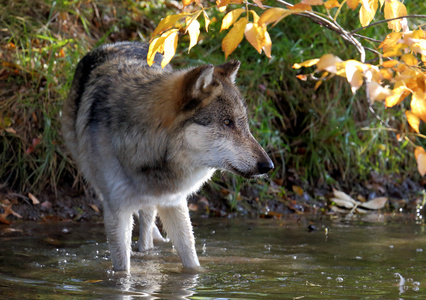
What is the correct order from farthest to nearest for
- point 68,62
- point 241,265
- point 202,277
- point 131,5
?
point 131,5, point 68,62, point 241,265, point 202,277

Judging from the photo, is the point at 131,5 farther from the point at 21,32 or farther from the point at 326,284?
the point at 326,284

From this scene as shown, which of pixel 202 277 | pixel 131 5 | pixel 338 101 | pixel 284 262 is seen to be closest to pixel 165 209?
pixel 202 277

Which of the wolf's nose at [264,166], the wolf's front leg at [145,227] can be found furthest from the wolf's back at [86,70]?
the wolf's nose at [264,166]

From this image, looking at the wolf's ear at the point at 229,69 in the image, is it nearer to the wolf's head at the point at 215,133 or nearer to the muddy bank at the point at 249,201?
the wolf's head at the point at 215,133

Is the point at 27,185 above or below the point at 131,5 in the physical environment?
below

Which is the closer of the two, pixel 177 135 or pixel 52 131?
pixel 177 135

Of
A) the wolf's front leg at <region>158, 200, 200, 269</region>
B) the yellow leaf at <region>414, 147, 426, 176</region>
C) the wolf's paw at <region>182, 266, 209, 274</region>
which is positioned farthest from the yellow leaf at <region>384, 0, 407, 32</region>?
the wolf's paw at <region>182, 266, 209, 274</region>

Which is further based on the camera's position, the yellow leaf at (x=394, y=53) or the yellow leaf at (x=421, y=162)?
the yellow leaf at (x=394, y=53)

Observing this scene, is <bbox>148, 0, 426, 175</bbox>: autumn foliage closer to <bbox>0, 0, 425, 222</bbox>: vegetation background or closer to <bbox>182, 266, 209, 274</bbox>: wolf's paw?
<bbox>182, 266, 209, 274</bbox>: wolf's paw

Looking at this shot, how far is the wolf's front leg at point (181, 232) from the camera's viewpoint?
177 inches

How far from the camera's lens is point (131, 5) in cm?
820

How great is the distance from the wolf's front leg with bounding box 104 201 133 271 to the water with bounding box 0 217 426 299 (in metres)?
0.10

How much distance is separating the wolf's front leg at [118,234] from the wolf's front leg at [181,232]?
40 cm

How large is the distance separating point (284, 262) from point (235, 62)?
63.5 inches
